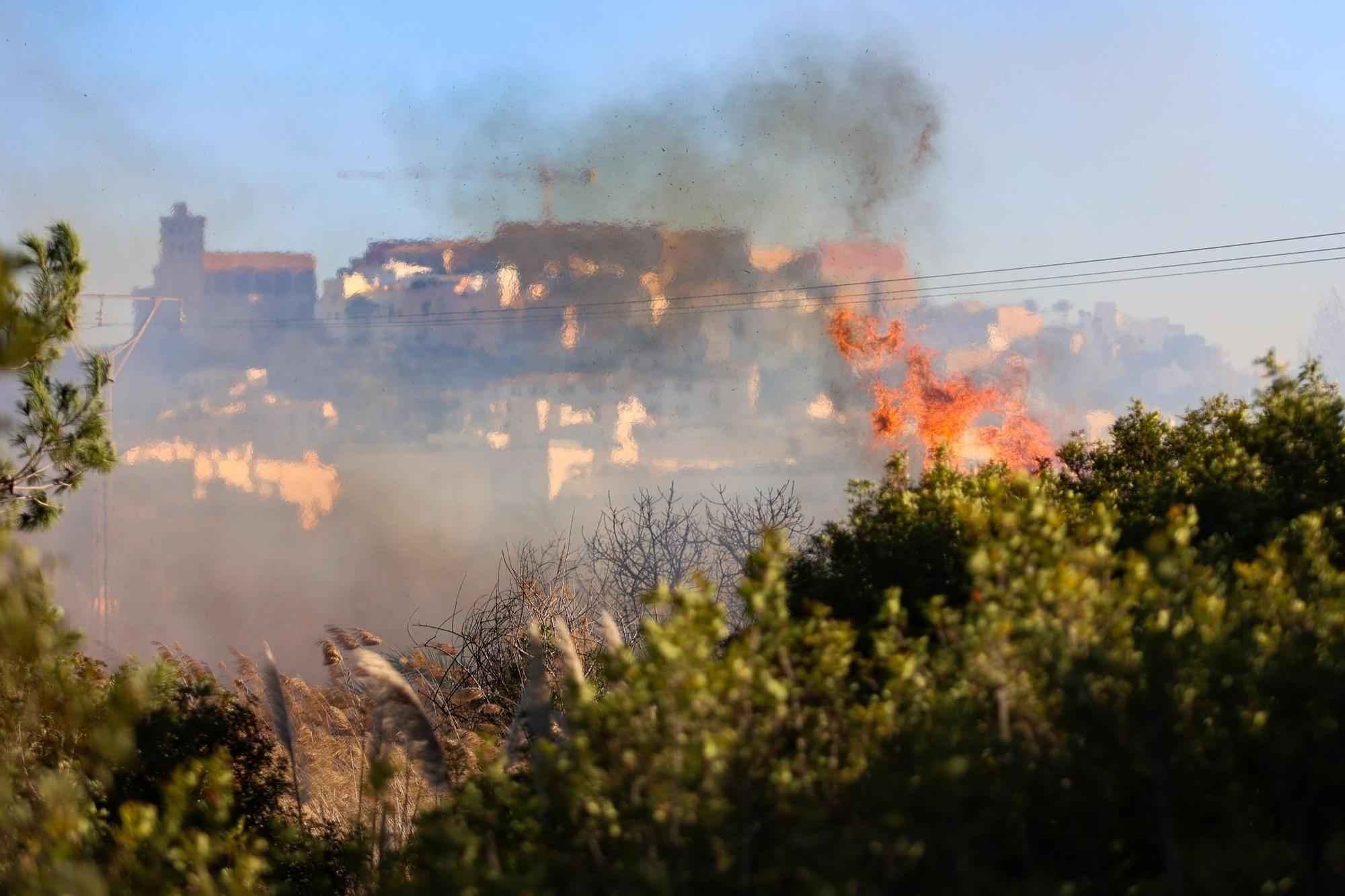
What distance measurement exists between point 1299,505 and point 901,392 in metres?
32.4

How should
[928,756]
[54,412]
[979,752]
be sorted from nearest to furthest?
1. [928,756]
2. [979,752]
3. [54,412]

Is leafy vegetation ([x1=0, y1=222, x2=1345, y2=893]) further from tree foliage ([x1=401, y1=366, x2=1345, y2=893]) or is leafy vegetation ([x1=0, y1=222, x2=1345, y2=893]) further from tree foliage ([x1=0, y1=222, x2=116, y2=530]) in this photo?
tree foliage ([x1=0, y1=222, x2=116, y2=530])

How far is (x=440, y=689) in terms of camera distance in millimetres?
14961

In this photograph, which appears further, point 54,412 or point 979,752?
point 54,412

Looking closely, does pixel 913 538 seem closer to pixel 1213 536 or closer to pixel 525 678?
pixel 1213 536

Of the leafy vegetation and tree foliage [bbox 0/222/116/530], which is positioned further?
tree foliage [bbox 0/222/116/530]

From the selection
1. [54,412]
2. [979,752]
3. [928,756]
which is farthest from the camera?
[54,412]

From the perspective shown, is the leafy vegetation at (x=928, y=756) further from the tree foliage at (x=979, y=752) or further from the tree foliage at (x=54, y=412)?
the tree foliage at (x=54, y=412)

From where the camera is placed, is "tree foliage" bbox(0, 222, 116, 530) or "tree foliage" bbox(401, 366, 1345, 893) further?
"tree foliage" bbox(0, 222, 116, 530)

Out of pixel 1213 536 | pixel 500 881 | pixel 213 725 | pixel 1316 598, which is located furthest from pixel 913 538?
pixel 213 725

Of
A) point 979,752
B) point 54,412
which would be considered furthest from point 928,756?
point 54,412

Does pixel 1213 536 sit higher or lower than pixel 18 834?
higher

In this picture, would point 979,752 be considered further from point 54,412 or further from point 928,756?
point 54,412

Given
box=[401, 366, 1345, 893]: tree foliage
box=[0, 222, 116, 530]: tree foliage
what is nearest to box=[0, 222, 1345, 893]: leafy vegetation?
box=[401, 366, 1345, 893]: tree foliage
